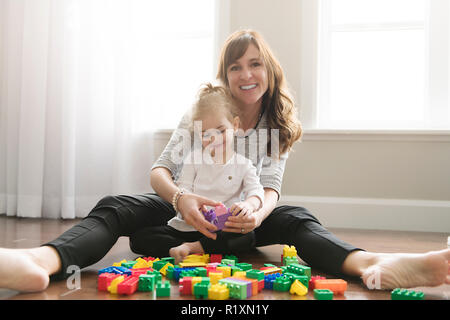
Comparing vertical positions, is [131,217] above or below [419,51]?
below

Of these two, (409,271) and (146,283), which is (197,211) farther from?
(409,271)

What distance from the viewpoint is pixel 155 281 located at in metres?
0.91

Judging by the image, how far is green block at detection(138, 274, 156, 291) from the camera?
87 centimetres

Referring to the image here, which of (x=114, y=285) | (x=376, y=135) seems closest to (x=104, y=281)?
(x=114, y=285)

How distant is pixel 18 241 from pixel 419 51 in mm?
2050

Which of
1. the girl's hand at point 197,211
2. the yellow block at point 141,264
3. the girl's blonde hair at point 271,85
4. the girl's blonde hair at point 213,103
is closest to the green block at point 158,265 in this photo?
the yellow block at point 141,264

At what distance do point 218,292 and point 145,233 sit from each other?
0.46 metres

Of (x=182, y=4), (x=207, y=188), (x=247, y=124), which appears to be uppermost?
(x=182, y=4)

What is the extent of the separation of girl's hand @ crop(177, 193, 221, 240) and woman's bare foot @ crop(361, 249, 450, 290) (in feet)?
1.28

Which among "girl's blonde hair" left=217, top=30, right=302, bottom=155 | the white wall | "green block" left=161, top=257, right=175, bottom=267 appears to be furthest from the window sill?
"green block" left=161, top=257, right=175, bottom=267

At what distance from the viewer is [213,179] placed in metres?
1.24

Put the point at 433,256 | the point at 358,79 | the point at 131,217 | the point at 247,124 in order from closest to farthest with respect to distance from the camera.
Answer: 1. the point at 433,256
2. the point at 131,217
3. the point at 247,124
4. the point at 358,79
